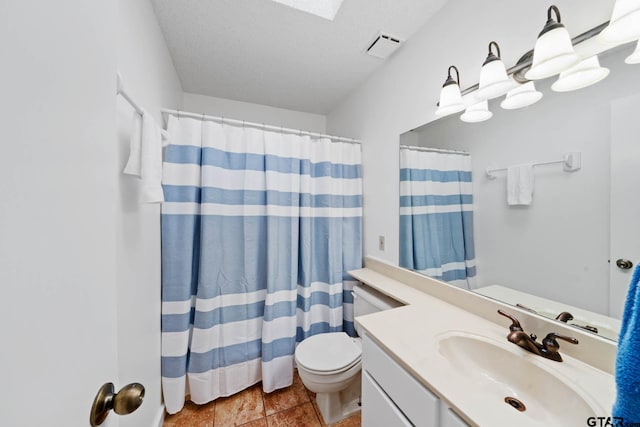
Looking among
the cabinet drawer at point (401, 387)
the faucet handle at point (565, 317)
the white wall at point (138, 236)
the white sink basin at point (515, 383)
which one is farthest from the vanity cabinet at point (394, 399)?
the white wall at point (138, 236)

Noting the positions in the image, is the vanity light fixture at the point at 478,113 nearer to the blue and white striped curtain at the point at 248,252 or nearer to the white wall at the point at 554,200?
the white wall at the point at 554,200

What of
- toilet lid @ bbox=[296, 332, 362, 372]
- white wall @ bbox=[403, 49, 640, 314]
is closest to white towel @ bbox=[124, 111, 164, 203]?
toilet lid @ bbox=[296, 332, 362, 372]

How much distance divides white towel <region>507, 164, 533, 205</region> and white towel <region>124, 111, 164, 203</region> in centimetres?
155

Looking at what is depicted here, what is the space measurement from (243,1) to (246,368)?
226 cm

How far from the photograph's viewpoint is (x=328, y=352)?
1425mm

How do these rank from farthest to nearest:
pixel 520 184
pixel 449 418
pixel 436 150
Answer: pixel 436 150, pixel 520 184, pixel 449 418

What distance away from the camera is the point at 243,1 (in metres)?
1.18

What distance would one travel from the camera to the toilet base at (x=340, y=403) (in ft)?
4.42

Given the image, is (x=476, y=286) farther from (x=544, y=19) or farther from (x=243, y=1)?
(x=243, y=1)

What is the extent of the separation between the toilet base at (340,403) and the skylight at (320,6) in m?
2.20

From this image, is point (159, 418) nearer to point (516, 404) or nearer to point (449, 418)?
point (449, 418)

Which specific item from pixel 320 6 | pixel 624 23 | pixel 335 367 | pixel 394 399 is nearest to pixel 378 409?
pixel 394 399

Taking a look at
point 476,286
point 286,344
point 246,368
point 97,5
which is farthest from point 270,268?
point 97,5

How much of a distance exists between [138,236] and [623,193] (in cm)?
185
